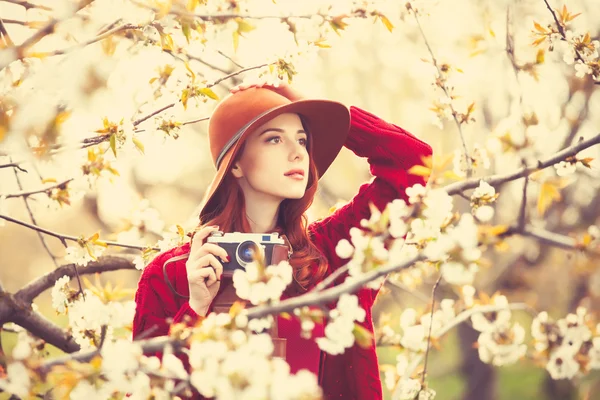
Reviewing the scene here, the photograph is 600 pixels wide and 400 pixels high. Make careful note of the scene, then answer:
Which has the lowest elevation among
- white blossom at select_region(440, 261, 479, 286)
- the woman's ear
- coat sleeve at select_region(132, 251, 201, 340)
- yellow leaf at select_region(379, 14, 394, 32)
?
coat sleeve at select_region(132, 251, 201, 340)

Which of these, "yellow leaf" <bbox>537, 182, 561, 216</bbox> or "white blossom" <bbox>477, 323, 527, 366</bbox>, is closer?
"yellow leaf" <bbox>537, 182, 561, 216</bbox>

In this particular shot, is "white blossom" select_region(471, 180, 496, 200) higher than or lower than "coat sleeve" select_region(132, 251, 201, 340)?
higher

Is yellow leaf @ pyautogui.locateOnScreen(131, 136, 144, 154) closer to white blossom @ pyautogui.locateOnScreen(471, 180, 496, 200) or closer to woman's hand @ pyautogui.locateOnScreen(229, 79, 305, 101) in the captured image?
woman's hand @ pyautogui.locateOnScreen(229, 79, 305, 101)

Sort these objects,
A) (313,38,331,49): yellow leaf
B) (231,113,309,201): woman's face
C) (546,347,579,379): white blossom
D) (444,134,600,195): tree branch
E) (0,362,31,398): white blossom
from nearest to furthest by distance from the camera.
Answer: (0,362,31,398): white blossom
(444,134,600,195): tree branch
(546,347,579,379): white blossom
(313,38,331,49): yellow leaf
(231,113,309,201): woman's face

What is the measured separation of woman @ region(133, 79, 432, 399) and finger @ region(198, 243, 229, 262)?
0.11ft

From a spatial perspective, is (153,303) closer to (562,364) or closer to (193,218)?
(193,218)

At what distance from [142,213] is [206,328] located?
1292 mm

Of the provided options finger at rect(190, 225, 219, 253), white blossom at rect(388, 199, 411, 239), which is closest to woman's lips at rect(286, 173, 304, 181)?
finger at rect(190, 225, 219, 253)

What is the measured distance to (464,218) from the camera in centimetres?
96

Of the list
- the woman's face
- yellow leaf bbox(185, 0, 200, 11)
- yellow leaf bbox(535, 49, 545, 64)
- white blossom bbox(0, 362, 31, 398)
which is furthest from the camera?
yellow leaf bbox(535, 49, 545, 64)

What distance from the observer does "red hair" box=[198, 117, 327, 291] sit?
170cm

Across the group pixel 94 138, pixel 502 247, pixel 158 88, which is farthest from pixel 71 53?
pixel 502 247

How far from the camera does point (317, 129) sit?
1.83 metres

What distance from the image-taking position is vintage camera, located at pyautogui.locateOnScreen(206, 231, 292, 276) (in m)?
1.46
